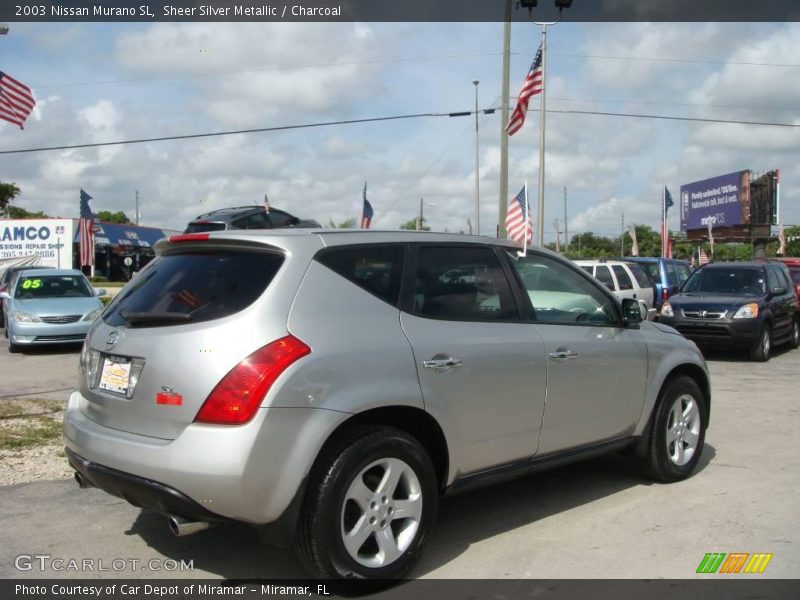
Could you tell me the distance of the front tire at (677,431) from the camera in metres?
5.50

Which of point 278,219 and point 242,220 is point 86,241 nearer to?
point 278,219

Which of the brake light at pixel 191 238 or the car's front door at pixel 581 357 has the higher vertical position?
the brake light at pixel 191 238

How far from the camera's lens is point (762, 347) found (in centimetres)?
1304

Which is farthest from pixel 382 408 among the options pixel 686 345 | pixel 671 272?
pixel 671 272

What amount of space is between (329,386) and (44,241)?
1213 inches

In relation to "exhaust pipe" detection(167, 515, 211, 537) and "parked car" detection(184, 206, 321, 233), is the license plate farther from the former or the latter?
"parked car" detection(184, 206, 321, 233)

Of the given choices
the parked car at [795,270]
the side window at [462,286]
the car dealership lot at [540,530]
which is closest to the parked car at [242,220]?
the car dealership lot at [540,530]

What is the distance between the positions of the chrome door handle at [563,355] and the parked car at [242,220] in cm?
918

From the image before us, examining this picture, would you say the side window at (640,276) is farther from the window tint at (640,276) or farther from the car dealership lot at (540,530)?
the car dealership lot at (540,530)

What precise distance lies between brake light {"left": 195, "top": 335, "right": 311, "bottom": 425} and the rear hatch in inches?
1.4

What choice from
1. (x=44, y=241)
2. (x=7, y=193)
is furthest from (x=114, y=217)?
(x=44, y=241)

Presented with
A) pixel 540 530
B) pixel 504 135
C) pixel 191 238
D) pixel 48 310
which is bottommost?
pixel 540 530

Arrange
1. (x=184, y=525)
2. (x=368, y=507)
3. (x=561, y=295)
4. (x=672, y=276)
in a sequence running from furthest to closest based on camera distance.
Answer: (x=672, y=276) < (x=561, y=295) < (x=368, y=507) < (x=184, y=525)

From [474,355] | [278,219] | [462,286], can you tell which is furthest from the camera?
[278,219]
